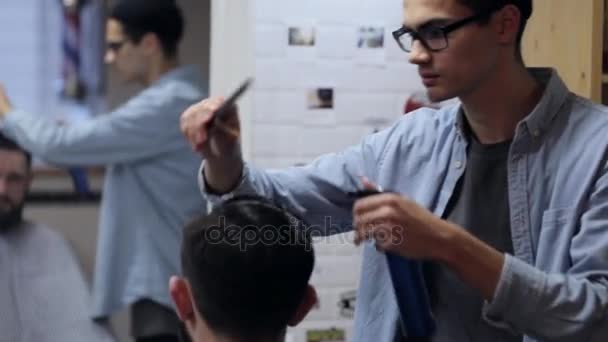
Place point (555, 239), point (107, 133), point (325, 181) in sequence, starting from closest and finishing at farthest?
point (555, 239), point (325, 181), point (107, 133)

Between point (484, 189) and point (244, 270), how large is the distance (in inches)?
16.9

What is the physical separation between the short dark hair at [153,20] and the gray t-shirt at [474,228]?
1.58m

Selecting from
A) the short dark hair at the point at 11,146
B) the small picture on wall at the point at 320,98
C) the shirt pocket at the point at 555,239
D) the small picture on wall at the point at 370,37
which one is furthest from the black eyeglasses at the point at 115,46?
the shirt pocket at the point at 555,239

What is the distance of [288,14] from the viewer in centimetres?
241

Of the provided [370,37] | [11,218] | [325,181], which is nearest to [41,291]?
[11,218]

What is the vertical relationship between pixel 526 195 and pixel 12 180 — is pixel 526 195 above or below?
above

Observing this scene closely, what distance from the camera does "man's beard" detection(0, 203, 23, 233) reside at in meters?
2.69

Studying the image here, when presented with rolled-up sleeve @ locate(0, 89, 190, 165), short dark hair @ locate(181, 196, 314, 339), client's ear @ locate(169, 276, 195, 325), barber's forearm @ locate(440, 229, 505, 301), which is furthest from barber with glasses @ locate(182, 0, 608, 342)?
rolled-up sleeve @ locate(0, 89, 190, 165)

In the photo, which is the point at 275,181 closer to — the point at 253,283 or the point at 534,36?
the point at 253,283

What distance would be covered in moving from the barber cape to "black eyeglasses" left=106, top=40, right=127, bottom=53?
625 mm

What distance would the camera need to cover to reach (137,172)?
2.69m

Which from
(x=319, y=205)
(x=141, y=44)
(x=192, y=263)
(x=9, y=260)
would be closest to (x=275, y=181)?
(x=319, y=205)

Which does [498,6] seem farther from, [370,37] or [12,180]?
[12,180]

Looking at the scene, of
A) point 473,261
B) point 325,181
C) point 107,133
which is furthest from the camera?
point 107,133
